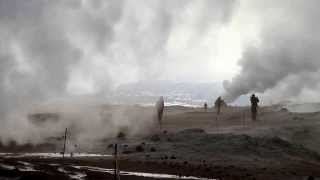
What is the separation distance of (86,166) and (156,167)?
17.3 ft

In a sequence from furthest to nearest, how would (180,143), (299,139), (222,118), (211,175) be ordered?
(222,118), (299,139), (180,143), (211,175)

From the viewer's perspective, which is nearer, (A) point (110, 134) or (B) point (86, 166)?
(B) point (86, 166)

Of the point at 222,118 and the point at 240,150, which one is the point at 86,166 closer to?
the point at 240,150

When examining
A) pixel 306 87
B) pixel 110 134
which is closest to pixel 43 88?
pixel 110 134

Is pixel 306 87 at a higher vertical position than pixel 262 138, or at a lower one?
higher

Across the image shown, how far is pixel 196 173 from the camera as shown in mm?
35812

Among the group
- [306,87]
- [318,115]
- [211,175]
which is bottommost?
[211,175]

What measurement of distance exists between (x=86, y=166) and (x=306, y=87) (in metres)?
106

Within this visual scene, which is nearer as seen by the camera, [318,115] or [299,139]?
[299,139]

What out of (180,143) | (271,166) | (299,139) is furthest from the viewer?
(299,139)

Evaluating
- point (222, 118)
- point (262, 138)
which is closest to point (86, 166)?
point (262, 138)

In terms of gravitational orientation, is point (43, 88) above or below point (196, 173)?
above

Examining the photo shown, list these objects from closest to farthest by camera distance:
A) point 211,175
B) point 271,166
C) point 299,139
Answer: point 211,175
point 271,166
point 299,139

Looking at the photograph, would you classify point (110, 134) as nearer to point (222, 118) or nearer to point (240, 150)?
point (240, 150)
